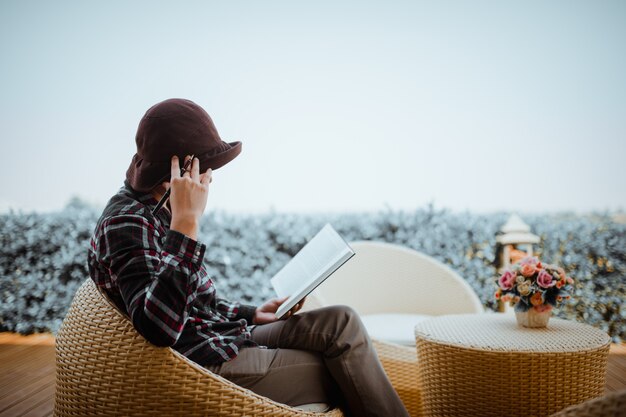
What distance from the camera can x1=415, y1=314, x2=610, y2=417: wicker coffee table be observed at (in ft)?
5.33

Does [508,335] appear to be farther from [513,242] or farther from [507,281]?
[513,242]

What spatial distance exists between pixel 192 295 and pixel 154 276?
0.33ft

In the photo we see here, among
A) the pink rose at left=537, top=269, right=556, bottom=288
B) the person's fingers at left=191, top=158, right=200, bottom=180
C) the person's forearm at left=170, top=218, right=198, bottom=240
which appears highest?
the person's fingers at left=191, top=158, right=200, bottom=180

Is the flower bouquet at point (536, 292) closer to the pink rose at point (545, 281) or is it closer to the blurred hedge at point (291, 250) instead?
the pink rose at point (545, 281)

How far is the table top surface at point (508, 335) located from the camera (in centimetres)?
166

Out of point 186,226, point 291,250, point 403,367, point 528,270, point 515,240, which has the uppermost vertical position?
point 186,226

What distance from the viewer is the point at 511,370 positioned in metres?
1.64

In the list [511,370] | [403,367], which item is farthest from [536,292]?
[403,367]

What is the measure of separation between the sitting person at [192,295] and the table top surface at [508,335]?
1.64ft

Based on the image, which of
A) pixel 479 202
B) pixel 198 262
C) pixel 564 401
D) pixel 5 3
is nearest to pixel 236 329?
pixel 198 262

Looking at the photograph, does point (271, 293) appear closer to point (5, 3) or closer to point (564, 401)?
point (564, 401)

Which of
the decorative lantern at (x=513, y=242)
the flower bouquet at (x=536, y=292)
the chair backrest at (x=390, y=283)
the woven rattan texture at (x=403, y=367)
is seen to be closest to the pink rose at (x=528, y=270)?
the flower bouquet at (x=536, y=292)

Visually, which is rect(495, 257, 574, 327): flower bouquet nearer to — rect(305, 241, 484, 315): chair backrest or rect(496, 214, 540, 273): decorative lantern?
rect(305, 241, 484, 315): chair backrest

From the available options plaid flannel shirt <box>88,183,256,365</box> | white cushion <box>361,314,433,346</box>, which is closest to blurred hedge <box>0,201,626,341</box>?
white cushion <box>361,314,433,346</box>
